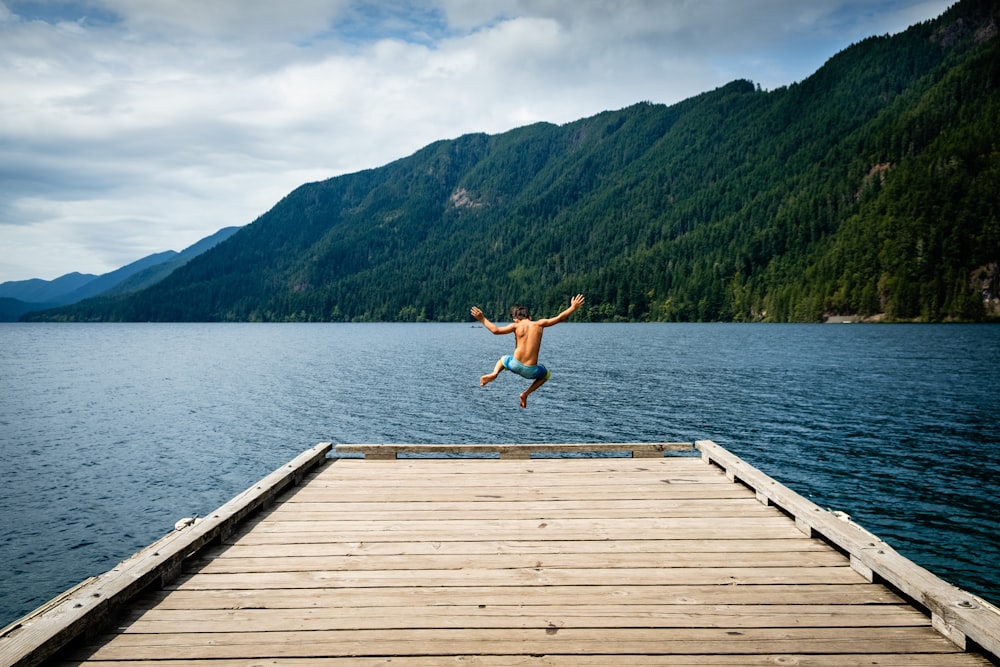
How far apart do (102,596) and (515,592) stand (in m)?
3.36

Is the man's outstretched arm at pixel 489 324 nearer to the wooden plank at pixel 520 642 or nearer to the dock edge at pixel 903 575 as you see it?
the dock edge at pixel 903 575

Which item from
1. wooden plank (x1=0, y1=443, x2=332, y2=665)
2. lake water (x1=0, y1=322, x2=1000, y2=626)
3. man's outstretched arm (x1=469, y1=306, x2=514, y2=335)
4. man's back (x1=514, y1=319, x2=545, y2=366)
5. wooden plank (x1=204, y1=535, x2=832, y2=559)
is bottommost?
lake water (x1=0, y1=322, x2=1000, y2=626)

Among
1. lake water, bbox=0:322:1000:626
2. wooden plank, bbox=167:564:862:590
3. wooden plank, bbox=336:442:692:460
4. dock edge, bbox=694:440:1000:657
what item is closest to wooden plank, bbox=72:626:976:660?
dock edge, bbox=694:440:1000:657

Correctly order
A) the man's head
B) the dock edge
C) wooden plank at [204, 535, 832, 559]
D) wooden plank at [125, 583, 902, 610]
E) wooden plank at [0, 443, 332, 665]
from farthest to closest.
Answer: the man's head → wooden plank at [204, 535, 832, 559] → wooden plank at [125, 583, 902, 610] → the dock edge → wooden plank at [0, 443, 332, 665]

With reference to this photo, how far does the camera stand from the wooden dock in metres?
4.64

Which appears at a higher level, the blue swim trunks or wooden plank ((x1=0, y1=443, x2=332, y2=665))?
the blue swim trunks

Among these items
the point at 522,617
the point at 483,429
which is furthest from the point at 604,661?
the point at 483,429

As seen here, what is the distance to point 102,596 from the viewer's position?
509 centimetres

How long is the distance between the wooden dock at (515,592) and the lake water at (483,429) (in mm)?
10283

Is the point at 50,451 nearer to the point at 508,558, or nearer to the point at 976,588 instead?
the point at 508,558

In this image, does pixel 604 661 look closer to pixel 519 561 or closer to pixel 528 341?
pixel 519 561

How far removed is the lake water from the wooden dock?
10.3 meters

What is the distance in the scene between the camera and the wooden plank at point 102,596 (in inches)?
174

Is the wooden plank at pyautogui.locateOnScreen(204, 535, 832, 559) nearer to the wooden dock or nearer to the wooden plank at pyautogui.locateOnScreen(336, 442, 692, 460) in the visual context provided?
the wooden dock
